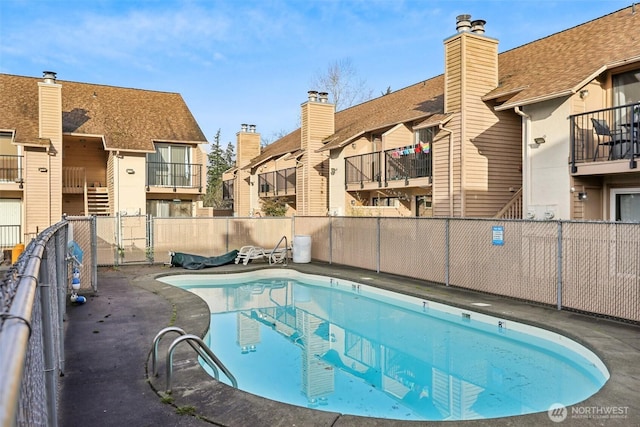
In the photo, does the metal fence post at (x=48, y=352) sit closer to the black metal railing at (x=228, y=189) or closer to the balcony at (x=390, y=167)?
the balcony at (x=390, y=167)

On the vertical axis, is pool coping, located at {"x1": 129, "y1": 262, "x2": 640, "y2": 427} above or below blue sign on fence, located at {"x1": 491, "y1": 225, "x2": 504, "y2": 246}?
below

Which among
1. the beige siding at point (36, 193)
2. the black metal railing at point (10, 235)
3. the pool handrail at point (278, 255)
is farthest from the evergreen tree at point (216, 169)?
the pool handrail at point (278, 255)

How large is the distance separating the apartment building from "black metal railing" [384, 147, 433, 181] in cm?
5

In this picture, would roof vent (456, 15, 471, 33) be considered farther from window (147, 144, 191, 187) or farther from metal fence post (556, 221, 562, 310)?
window (147, 144, 191, 187)

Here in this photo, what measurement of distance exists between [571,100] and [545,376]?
7995 millimetres

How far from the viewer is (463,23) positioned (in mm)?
14914

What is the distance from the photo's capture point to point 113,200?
22.4m

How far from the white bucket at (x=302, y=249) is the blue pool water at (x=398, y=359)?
538 cm

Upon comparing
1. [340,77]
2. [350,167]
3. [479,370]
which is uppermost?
[340,77]

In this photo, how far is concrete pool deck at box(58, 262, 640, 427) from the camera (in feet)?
15.0

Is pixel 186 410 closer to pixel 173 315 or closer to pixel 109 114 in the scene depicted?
pixel 173 315

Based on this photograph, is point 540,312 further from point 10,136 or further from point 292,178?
point 10,136

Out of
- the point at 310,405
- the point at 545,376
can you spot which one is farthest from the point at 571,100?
the point at 310,405

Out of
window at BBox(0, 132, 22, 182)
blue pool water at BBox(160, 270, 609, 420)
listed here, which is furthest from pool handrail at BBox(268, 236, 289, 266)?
window at BBox(0, 132, 22, 182)
